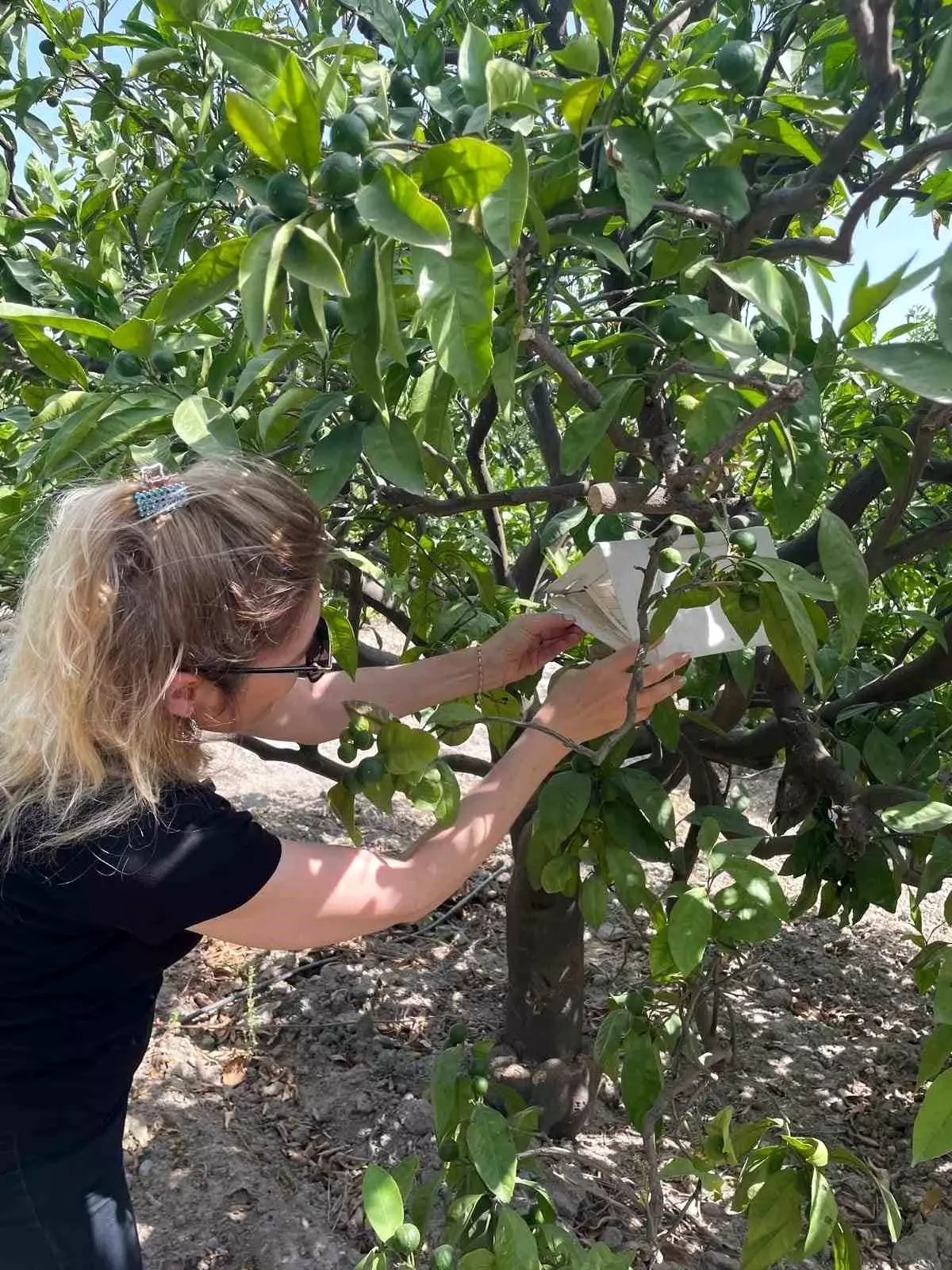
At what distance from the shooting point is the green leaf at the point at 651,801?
1662 millimetres

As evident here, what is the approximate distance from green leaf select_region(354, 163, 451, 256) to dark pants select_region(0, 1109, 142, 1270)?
4.43ft

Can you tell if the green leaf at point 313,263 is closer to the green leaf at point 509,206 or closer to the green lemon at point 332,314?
the green leaf at point 509,206

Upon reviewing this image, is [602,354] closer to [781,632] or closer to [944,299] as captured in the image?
[781,632]

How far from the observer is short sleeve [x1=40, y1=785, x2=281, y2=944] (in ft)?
4.31

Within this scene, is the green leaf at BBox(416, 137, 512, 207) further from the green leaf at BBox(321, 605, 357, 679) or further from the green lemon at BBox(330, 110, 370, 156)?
the green leaf at BBox(321, 605, 357, 679)

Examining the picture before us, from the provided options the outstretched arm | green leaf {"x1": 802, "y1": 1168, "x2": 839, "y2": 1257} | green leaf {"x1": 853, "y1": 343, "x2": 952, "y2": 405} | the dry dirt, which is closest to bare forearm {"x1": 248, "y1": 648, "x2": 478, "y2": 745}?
the outstretched arm

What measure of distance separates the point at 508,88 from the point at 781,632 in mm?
692

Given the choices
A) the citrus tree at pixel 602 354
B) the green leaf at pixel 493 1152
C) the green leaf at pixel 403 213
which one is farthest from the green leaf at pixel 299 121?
the green leaf at pixel 493 1152

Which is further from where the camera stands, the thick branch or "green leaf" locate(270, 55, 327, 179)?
the thick branch

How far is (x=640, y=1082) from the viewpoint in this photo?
155 centimetres

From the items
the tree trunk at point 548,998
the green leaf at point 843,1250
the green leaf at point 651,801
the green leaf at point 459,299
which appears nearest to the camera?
the green leaf at point 459,299

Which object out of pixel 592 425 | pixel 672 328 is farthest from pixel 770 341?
pixel 592 425

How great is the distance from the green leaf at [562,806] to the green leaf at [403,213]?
104cm

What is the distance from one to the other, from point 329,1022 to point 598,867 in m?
1.64
